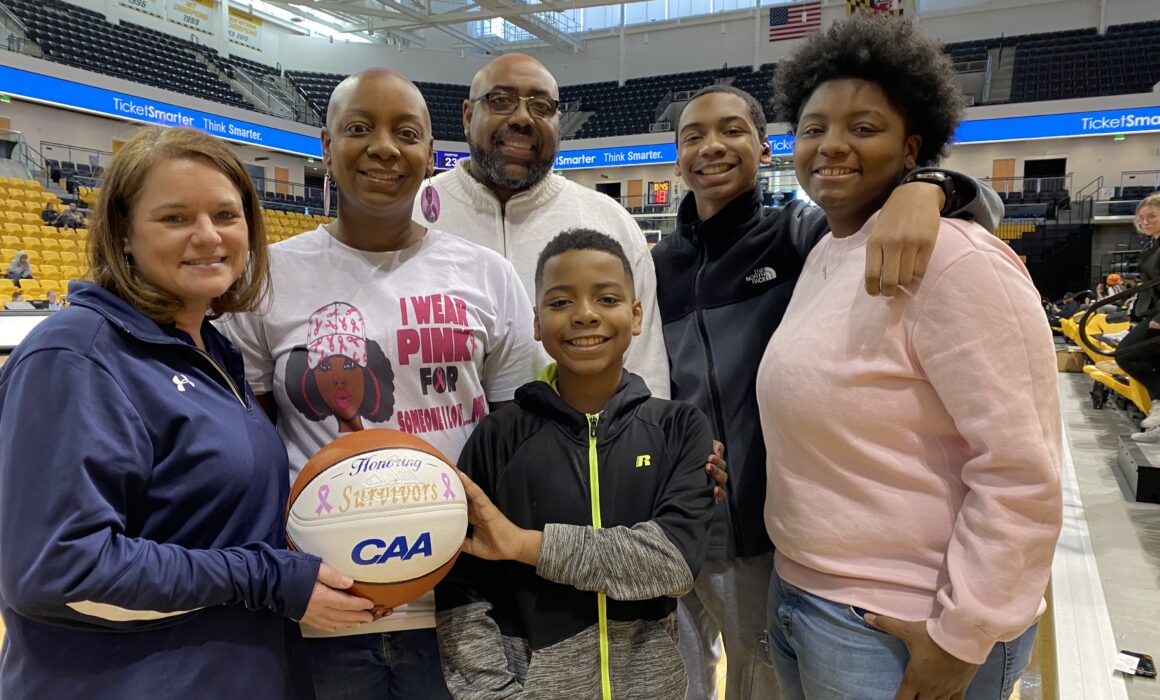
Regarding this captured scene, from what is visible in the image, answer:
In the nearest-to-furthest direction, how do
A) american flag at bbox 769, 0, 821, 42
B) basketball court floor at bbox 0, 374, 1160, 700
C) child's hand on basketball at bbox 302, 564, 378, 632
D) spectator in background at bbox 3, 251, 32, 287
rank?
child's hand on basketball at bbox 302, 564, 378, 632 < basketball court floor at bbox 0, 374, 1160, 700 < spectator in background at bbox 3, 251, 32, 287 < american flag at bbox 769, 0, 821, 42

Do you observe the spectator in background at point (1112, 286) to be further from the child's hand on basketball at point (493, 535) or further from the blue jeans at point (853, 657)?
the child's hand on basketball at point (493, 535)

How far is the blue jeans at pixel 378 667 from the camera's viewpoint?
1221 millimetres

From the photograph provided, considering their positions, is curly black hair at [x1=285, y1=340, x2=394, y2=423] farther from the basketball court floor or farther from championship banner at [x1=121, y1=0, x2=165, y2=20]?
championship banner at [x1=121, y1=0, x2=165, y2=20]

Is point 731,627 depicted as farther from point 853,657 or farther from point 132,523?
point 132,523

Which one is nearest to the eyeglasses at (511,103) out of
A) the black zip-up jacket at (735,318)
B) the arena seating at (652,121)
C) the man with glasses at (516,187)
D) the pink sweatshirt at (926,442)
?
the man with glasses at (516,187)

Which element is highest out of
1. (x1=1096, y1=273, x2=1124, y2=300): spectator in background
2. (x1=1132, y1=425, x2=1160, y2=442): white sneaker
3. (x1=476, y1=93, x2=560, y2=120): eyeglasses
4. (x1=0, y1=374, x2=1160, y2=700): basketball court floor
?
(x1=476, y1=93, x2=560, y2=120): eyeglasses

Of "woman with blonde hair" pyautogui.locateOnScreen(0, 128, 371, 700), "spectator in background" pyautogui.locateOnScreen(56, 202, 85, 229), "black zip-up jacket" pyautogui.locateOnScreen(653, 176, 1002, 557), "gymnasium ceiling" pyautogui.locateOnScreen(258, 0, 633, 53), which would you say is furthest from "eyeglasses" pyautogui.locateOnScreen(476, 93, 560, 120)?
"gymnasium ceiling" pyautogui.locateOnScreen(258, 0, 633, 53)

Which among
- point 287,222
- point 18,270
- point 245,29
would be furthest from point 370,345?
point 245,29

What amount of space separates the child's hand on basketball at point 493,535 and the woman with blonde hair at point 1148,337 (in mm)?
4358

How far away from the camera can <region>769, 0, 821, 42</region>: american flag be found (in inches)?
698

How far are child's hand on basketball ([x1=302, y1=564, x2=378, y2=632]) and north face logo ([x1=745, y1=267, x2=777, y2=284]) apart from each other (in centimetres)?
98

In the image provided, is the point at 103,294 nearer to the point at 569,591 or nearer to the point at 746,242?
the point at 569,591

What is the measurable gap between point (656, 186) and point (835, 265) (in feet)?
54.5

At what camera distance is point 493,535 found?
1.11m
